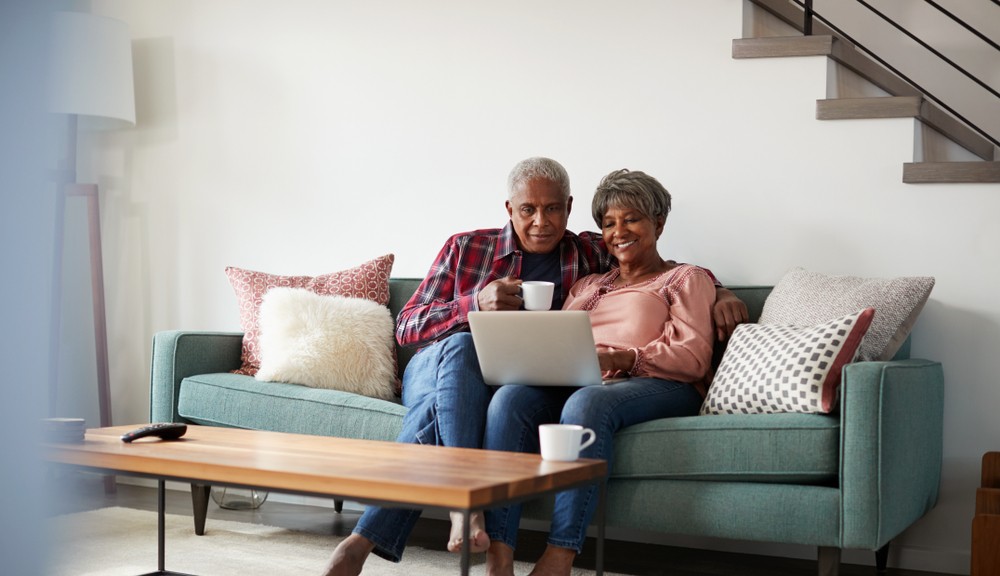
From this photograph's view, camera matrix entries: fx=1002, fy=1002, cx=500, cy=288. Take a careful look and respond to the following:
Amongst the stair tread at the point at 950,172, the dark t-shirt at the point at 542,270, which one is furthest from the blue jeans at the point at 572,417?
the stair tread at the point at 950,172

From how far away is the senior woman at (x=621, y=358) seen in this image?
7.21 feet

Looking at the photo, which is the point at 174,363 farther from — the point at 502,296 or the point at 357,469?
the point at 357,469

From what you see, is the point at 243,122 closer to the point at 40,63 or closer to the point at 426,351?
the point at 426,351

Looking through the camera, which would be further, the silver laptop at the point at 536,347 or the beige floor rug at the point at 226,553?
the beige floor rug at the point at 226,553

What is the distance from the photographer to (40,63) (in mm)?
317

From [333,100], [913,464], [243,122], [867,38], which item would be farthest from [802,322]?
[243,122]

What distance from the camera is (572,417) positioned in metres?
2.28

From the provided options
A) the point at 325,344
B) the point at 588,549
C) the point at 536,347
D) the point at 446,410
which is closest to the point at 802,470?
the point at 536,347

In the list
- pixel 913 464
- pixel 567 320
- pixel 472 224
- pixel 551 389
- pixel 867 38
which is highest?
pixel 867 38

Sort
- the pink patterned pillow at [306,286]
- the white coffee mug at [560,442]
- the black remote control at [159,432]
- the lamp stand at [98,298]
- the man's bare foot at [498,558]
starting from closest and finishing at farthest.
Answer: the white coffee mug at [560,442] < the black remote control at [159,432] < the man's bare foot at [498,558] < the pink patterned pillow at [306,286] < the lamp stand at [98,298]

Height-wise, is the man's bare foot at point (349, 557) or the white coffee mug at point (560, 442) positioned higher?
the white coffee mug at point (560, 442)

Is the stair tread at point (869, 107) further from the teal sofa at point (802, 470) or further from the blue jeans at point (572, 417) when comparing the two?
the blue jeans at point (572, 417)

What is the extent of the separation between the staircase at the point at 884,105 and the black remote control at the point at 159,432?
79.7 inches

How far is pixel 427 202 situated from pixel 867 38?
68.1 inches
